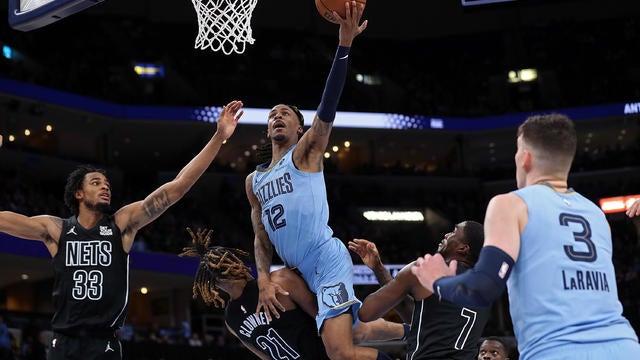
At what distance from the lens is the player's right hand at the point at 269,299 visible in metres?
5.82

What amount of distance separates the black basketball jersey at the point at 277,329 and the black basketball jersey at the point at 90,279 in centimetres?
80

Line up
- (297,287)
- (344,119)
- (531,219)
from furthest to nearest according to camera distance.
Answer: (344,119), (297,287), (531,219)

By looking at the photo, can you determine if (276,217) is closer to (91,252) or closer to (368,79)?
(91,252)

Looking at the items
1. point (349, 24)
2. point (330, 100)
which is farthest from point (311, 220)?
point (349, 24)

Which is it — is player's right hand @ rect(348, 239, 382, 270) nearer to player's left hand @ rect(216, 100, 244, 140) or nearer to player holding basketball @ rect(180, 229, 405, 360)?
player holding basketball @ rect(180, 229, 405, 360)

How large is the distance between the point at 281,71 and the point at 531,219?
2896 cm

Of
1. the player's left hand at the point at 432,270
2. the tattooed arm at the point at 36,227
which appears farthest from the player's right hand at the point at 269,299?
the player's left hand at the point at 432,270

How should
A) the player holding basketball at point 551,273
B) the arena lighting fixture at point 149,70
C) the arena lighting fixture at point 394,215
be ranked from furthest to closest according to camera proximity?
1. the arena lighting fixture at point 394,215
2. the arena lighting fixture at point 149,70
3. the player holding basketball at point 551,273

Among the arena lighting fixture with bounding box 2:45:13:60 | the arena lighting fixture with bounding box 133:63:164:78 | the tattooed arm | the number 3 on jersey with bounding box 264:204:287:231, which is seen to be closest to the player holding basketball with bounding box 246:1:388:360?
the number 3 on jersey with bounding box 264:204:287:231

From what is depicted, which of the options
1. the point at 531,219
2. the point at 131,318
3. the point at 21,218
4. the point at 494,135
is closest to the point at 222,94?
the point at 131,318

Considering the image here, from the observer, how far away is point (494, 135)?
32469mm

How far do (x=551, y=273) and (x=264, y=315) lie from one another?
2.79 m

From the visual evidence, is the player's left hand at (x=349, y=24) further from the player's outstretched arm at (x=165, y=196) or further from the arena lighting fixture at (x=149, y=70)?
the arena lighting fixture at (x=149, y=70)

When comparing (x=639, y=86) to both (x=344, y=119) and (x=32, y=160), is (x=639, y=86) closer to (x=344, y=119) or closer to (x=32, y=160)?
(x=344, y=119)
